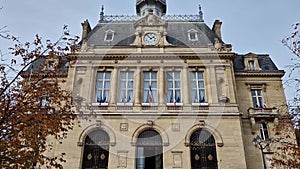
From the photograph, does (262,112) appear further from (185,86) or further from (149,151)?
(149,151)

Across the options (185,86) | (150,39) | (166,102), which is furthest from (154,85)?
(150,39)

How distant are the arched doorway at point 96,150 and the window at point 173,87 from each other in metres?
6.18

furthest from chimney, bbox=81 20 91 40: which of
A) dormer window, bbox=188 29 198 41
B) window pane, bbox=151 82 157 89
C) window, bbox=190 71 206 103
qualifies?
window, bbox=190 71 206 103

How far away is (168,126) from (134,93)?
13.4 ft

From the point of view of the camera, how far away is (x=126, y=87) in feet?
86.8

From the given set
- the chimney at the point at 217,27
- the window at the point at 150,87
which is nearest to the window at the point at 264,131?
the window at the point at 150,87

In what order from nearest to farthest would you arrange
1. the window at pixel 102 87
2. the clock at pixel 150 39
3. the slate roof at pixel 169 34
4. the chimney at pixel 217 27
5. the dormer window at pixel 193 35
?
the window at pixel 102 87
the clock at pixel 150 39
the slate roof at pixel 169 34
the dormer window at pixel 193 35
the chimney at pixel 217 27

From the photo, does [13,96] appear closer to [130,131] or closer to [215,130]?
[130,131]

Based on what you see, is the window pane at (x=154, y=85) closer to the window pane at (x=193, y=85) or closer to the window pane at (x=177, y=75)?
the window pane at (x=177, y=75)

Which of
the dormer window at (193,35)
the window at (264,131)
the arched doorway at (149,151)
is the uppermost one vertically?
the dormer window at (193,35)

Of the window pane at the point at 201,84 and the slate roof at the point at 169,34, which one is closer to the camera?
the window pane at the point at 201,84

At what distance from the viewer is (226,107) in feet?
82.3

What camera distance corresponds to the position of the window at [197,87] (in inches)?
1021

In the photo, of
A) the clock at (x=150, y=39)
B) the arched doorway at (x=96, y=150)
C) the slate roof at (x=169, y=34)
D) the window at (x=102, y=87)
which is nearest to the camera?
the arched doorway at (x=96, y=150)
